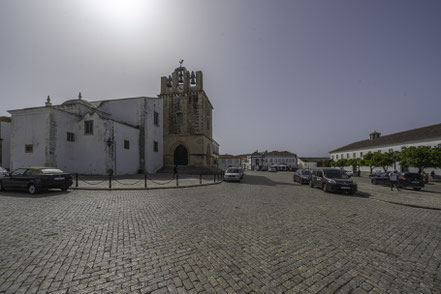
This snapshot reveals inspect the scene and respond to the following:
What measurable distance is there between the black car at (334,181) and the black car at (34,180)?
1524 cm

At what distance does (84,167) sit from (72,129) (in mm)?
4529

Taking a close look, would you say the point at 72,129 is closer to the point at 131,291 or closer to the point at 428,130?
the point at 131,291

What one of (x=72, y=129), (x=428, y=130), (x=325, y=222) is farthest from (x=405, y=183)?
(x=72, y=129)

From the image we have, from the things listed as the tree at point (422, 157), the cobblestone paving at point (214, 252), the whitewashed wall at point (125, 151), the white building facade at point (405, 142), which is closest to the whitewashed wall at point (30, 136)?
the whitewashed wall at point (125, 151)

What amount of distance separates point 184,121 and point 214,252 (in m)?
24.9

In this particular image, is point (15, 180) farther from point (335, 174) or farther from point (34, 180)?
point (335, 174)

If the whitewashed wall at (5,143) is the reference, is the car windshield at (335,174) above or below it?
below

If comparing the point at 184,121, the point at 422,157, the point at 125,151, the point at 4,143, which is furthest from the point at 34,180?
the point at 422,157

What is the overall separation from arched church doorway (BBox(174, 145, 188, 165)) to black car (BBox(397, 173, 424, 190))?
2333cm

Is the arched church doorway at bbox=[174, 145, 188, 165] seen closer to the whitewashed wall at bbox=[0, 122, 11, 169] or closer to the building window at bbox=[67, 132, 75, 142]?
the building window at bbox=[67, 132, 75, 142]

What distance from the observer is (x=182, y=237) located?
3.99m

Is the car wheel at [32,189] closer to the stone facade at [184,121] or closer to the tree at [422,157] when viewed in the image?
the stone facade at [184,121]

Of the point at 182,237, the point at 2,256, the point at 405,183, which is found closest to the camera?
the point at 2,256

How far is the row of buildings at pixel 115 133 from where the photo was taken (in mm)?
17547
